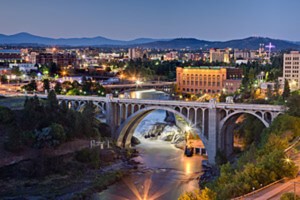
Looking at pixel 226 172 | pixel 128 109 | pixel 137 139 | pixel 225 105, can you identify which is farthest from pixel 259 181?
Answer: pixel 137 139

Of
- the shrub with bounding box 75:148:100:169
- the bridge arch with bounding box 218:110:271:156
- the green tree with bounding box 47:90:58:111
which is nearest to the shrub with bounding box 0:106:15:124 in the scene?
the green tree with bounding box 47:90:58:111

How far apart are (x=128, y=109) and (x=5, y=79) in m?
40.2

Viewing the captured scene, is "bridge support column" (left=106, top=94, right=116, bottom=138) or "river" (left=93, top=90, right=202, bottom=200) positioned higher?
"bridge support column" (left=106, top=94, right=116, bottom=138)

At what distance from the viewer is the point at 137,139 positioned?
51250 mm

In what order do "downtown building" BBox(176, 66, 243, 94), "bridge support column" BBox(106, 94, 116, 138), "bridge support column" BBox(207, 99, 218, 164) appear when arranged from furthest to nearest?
"downtown building" BBox(176, 66, 243, 94), "bridge support column" BBox(106, 94, 116, 138), "bridge support column" BBox(207, 99, 218, 164)

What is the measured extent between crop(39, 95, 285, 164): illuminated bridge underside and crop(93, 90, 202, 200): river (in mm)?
2476

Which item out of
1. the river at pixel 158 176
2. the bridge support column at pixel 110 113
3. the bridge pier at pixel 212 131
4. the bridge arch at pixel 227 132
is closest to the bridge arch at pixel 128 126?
the bridge support column at pixel 110 113

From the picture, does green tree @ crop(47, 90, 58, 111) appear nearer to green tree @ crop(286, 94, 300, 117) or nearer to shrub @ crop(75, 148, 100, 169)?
shrub @ crop(75, 148, 100, 169)

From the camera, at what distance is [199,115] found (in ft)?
136

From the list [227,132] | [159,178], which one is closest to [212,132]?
[227,132]

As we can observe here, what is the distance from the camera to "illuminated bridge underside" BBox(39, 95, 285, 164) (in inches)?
1497

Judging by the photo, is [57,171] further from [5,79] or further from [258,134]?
[5,79]

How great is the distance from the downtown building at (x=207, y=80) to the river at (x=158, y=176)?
32785 mm

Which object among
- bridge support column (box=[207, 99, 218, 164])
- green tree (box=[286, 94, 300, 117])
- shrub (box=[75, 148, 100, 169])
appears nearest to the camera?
green tree (box=[286, 94, 300, 117])
